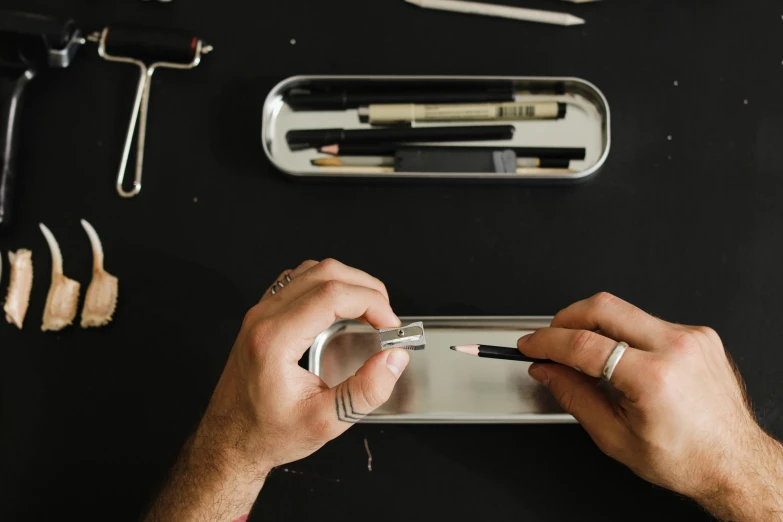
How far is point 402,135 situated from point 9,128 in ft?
1.73

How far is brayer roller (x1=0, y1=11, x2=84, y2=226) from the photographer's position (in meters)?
0.74

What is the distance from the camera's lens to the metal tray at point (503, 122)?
75 centimetres

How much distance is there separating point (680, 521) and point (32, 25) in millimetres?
1013

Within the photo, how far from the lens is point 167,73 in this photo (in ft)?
2.59

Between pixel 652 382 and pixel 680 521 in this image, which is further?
pixel 680 521

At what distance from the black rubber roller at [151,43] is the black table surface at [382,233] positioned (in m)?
0.03

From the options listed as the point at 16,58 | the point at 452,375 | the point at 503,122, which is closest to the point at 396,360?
the point at 452,375

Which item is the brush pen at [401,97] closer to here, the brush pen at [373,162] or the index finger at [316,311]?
the brush pen at [373,162]

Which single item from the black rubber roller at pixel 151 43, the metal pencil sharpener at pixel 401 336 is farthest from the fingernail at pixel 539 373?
the black rubber roller at pixel 151 43

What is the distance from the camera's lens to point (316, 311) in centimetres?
54

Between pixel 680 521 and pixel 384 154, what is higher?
pixel 384 154

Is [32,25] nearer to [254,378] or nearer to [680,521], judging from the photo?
[254,378]

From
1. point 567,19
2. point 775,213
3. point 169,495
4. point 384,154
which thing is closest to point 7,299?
point 169,495

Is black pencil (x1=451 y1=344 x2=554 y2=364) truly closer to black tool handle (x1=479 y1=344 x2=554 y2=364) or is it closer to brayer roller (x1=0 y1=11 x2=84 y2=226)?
black tool handle (x1=479 y1=344 x2=554 y2=364)
